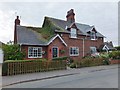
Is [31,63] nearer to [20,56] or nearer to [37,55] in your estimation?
[20,56]

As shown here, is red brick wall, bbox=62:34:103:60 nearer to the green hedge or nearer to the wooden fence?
the green hedge

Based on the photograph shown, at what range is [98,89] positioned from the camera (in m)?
8.44

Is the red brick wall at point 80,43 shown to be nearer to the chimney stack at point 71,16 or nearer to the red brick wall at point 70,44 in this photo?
the red brick wall at point 70,44

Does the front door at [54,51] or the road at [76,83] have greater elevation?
the front door at [54,51]

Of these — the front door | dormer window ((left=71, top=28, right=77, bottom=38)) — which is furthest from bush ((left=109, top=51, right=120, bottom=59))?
the front door

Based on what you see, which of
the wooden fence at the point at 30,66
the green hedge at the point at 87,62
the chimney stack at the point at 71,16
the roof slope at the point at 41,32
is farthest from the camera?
the chimney stack at the point at 71,16

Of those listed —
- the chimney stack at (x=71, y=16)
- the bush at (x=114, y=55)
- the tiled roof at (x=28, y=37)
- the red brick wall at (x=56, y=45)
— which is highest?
the chimney stack at (x=71, y=16)

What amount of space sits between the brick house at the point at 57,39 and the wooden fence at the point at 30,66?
314 inches

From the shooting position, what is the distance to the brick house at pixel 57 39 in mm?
27109

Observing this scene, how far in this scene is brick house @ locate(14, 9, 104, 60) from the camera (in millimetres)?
27109

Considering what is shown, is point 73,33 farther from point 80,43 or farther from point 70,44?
point 80,43

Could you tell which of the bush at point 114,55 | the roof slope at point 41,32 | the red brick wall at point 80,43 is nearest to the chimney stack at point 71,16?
the roof slope at point 41,32

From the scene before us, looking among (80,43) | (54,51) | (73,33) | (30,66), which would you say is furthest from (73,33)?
(30,66)

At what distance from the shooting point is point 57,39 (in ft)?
94.2
